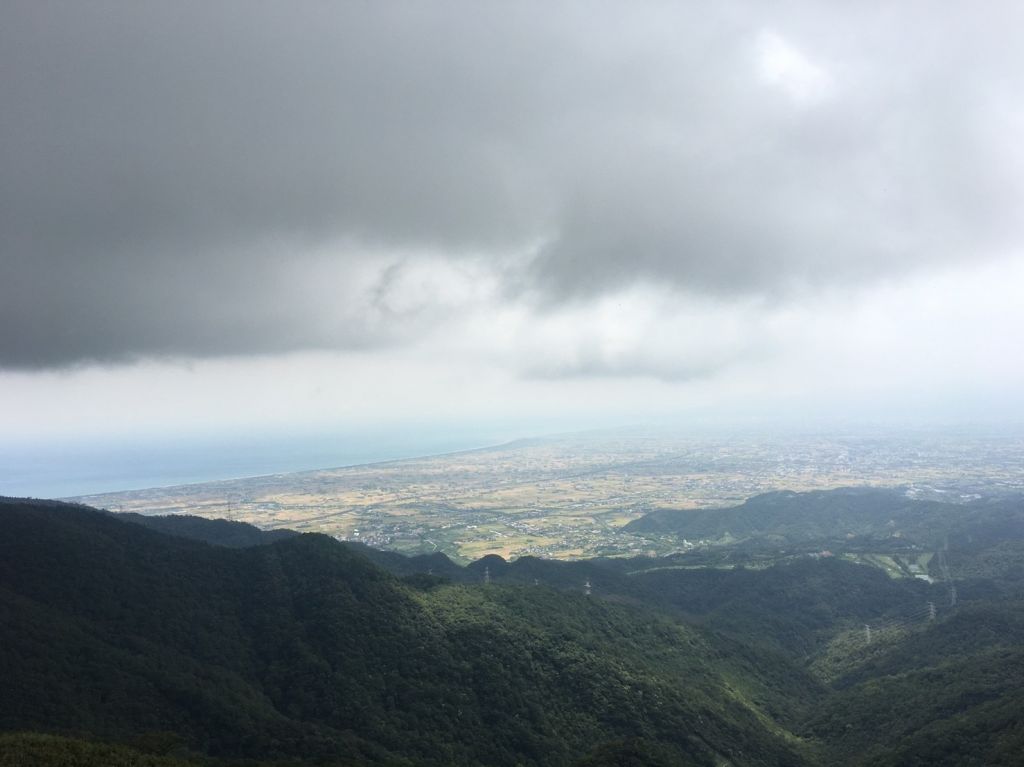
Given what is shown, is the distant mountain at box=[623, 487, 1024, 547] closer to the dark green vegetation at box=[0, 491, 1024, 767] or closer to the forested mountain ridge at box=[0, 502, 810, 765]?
the dark green vegetation at box=[0, 491, 1024, 767]

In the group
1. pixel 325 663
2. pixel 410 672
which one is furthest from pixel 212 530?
pixel 410 672

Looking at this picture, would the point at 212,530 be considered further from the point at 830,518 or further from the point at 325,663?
the point at 830,518

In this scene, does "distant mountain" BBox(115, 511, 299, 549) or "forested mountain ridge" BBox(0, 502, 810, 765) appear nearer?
"forested mountain ridge" BBox(0, 502, 810, 765)

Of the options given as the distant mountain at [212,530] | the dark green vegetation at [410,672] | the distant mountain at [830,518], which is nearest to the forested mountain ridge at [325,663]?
the dark green vegetation at [410,672]

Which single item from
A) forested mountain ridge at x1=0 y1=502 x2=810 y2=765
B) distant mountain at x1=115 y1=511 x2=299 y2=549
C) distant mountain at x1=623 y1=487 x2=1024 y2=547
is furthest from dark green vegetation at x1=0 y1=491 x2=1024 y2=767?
distant mountain at x1=623 y1=487 x2=1024 y2=547

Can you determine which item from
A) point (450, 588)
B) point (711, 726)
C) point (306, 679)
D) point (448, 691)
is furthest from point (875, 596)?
point (306, 679)

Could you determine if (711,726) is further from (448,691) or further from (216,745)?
(216,745)

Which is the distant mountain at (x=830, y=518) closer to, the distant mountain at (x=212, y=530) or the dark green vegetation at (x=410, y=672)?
the dark green vegetation at (x=410, y=672)

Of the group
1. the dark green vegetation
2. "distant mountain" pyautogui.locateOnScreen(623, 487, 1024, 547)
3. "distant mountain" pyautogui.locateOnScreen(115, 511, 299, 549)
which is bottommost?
"distant mountain" pyautogui.locateOnScreen(623, 487, 1024, 547)
